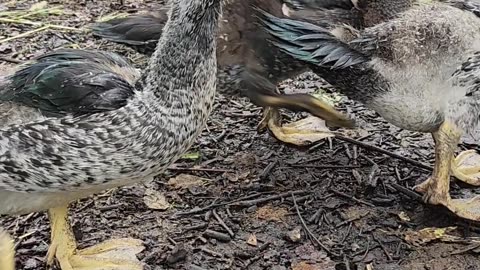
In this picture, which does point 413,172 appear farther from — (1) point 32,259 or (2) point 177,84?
(1) point 32,259

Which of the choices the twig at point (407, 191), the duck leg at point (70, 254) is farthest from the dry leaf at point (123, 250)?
the twig at point (407, 191)

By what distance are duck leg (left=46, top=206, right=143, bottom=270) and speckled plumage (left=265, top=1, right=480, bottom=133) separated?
3.70 feet

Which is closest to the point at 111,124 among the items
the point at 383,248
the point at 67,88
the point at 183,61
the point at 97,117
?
the point at 97,117

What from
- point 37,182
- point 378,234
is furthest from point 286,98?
point 37,182

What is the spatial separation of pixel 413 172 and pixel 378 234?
1.82 feet

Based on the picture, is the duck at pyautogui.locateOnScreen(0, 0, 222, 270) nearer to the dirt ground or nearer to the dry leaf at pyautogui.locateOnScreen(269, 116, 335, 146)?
the dirt ground

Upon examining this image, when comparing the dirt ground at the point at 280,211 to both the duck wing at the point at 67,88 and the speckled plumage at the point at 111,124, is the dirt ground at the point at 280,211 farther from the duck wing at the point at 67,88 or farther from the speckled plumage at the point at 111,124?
the duck wing at the point at 67,88

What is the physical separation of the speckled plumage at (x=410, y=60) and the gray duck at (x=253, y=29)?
16cm

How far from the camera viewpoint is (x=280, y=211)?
11.5 ft

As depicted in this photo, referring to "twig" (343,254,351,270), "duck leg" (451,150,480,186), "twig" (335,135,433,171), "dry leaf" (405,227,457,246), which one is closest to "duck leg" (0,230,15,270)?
"twig" (343,254,351,270)

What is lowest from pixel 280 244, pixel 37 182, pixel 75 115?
pixel 280 244

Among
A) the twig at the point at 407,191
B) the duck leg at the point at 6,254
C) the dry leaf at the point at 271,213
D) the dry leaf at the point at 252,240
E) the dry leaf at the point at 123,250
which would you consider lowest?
the dry leaf at the point at 252,240

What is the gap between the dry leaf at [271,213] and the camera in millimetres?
3463

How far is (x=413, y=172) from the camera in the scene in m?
3.77
